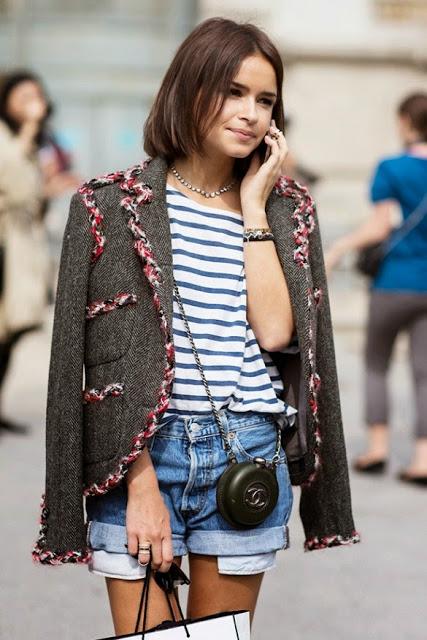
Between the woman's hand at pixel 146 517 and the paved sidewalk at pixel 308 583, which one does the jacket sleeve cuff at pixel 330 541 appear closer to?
the woman's hand at pixel 146 517

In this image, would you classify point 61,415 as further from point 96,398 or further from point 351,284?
point 351,284

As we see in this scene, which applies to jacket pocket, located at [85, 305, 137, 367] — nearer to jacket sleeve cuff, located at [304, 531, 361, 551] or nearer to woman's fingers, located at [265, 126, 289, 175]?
woman's fingers, located at [265, 126, 289, 175]

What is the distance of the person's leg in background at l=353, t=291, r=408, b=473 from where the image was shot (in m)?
6.57

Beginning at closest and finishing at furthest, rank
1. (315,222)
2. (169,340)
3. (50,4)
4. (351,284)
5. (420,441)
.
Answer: (169,340) < (315,222) < (420,441) < (351,284) < (50,4)

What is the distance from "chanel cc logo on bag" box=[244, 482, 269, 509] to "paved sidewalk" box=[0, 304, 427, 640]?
171cm

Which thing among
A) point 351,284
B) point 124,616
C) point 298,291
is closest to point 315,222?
point 298,291

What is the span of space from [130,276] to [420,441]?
429 cm

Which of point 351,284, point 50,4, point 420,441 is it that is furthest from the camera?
point 50,4

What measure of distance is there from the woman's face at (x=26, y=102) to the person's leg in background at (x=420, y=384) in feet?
8.95

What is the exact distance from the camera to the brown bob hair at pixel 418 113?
6.48 m

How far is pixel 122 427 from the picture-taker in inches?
98.3

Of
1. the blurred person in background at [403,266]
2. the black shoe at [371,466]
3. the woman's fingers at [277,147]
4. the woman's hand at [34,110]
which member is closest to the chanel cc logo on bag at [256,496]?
the woman's fingers at [277,147]

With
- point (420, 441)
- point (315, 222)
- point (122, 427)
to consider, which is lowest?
point (420, 441)

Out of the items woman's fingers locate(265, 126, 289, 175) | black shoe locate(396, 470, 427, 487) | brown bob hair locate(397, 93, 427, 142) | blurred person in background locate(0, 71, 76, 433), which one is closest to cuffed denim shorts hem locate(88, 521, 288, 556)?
woman's fingers locate(265, 126, 289, 175)
